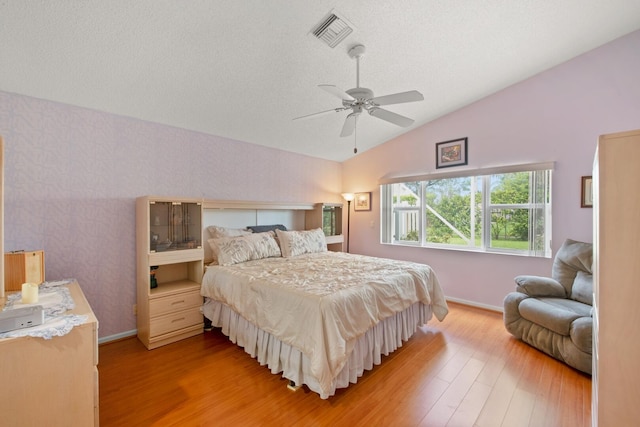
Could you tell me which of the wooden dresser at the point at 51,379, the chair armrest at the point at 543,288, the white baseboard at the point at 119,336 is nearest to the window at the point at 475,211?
the chair armrest at the point at 543,288

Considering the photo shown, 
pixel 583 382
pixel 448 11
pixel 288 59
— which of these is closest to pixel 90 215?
pixel 288 59

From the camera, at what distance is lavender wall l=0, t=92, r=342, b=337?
2.36 m

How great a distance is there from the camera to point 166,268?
317cm

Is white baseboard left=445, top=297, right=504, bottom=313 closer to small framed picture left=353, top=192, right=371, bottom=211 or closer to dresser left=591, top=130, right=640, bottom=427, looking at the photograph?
small framed picture left=353, top=192, right=371, bottom=211

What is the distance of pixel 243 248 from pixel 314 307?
1634 mm

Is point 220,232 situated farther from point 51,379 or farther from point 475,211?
point 475,211

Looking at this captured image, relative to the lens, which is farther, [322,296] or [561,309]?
[561,309]

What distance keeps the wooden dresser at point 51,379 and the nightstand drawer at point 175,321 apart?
1261 mm

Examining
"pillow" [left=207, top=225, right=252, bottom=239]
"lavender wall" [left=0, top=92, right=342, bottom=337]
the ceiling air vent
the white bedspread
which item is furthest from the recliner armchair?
"lavender wall" [left=0, top=92, right=342, bottom=337]

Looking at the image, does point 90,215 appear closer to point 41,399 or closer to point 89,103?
point 89,103

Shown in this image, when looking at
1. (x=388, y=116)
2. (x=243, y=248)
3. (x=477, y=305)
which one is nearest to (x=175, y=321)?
(x=243, y=248)

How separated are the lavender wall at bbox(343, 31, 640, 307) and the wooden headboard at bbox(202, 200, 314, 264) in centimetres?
199

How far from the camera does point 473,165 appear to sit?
384 centimetres

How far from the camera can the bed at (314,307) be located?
194cm
